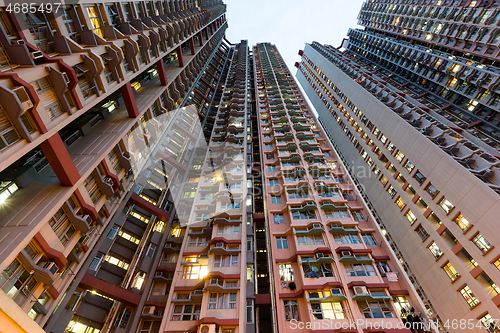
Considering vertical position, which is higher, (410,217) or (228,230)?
(228,230)

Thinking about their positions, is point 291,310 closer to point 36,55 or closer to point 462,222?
point 462,222

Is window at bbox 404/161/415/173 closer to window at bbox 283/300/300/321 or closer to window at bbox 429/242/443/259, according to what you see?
window at bbox 429/242/443/259

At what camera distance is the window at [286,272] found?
22.8 meters

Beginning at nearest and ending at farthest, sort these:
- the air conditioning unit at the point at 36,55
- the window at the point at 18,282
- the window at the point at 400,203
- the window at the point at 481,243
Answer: the window at the point at 18,282
the air conditioning unit at the point at 36,55
the window at the point at 481,243
the window at the point at 400,203

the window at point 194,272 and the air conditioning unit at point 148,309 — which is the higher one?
the window at point 194,272

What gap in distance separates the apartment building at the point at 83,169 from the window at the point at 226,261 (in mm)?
6274

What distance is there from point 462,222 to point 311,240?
724 inches

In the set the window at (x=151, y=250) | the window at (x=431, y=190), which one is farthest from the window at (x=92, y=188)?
the window at (x=431, y=190)

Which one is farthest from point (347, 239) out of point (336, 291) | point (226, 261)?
point (226, 261)

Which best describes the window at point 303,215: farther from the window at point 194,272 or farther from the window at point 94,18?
the window at point 94,18

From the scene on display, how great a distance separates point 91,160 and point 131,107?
7.91 m

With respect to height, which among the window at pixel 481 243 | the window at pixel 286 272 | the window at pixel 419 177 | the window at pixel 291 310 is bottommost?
the window at pixel 291 310

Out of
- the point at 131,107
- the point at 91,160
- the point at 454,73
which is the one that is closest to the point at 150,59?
the point at 131,107

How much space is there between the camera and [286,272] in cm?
2328
